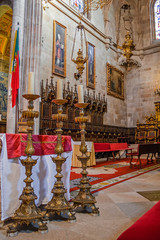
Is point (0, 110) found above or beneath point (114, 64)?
beneath

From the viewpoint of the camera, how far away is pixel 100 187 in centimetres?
402

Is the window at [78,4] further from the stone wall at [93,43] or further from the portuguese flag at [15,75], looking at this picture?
the portuguese flag at [15,75]

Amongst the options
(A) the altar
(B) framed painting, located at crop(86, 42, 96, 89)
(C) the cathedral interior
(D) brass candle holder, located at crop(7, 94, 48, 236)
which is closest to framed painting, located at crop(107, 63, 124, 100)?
(C) the cathedral interior

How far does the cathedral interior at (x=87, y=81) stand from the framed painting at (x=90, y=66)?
0.06 meters

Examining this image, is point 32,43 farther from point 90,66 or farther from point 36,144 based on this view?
point 36,144

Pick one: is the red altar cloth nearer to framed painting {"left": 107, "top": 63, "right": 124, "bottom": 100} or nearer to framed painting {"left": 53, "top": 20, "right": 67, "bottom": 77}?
framed painting {"left": 53, "top": 20, "right": 67, "bottom": 77}

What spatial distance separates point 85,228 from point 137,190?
198cm

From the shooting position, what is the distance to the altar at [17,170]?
7.47 ft


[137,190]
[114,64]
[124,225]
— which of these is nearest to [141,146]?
[137,190]

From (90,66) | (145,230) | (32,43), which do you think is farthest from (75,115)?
(145,230)

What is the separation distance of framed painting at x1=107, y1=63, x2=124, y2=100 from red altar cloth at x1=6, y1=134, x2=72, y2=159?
12.5m

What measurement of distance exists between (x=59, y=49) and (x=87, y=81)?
2794 millimetres

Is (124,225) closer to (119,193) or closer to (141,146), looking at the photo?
(119,193)

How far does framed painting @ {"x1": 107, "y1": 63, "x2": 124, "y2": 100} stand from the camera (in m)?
15.3
